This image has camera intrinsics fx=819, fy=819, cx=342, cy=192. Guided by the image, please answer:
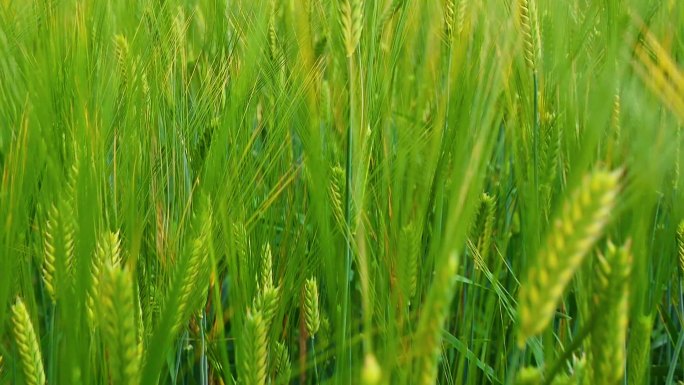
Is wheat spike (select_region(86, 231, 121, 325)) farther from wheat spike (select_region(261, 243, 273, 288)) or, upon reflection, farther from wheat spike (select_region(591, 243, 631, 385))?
wheat spike (select_region(591, 243, 631, 385))

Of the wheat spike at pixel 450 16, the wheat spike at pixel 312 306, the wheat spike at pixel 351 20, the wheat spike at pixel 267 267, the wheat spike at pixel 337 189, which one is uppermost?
the wheat spike at pixel 450 16

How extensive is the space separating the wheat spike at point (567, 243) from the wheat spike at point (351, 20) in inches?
14.4

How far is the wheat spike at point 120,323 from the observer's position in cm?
39

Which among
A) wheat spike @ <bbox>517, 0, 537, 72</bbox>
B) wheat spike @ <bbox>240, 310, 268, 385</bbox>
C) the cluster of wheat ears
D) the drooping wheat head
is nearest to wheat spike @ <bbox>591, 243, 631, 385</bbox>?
the cluster of wheat ears

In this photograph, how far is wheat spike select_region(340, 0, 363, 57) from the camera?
2.14 feet

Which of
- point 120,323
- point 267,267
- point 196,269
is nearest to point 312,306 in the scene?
point 267,267

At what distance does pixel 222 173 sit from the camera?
2.29ft

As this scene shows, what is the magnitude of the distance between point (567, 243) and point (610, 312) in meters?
0.08

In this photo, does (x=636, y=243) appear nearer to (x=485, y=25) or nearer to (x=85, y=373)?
(x=85, y=373)

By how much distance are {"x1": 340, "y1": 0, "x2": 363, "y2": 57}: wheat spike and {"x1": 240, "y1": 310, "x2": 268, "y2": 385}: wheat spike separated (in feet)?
0.83

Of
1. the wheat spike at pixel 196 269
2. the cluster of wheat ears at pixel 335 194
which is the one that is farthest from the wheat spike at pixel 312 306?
the wheat spike at pixel 196 269

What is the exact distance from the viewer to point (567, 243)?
Result: 0.99 ft

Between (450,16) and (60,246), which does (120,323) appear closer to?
(60,246)

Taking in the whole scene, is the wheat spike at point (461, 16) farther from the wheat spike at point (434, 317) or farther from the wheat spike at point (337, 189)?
the wheat spike at point (434, 317)
